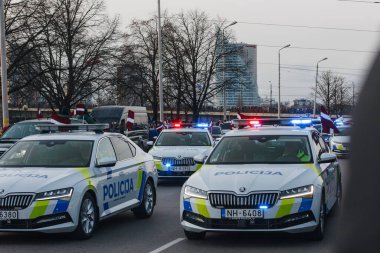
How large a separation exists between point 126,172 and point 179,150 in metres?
7.14

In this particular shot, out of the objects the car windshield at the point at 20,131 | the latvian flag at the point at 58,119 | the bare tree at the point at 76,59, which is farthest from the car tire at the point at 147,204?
the bare tree at the point at 76,59

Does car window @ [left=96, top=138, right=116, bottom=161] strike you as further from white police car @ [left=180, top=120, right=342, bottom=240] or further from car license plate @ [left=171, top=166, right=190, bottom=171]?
car license plate @ [left=171, top=166, right=190, bottom=171]

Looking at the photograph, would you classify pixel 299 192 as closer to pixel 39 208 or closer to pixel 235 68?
pixel 39 208

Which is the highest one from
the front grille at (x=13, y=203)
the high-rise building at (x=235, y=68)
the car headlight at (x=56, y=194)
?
the high-rise building at (x=235, y=68)

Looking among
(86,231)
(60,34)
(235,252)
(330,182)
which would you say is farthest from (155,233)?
(60,34)

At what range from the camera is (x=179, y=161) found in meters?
17.0

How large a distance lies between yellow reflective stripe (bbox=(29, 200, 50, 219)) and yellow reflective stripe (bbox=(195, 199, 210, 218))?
193 cm

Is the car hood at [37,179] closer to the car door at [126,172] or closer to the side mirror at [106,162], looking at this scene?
the side mirror at [106,162]

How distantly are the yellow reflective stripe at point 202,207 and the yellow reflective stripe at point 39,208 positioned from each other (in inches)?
76.1

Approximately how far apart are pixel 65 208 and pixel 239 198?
2.28 m

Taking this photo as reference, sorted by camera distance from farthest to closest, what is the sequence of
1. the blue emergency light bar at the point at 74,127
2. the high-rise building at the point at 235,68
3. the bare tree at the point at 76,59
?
the high-rise building at the point at 235,68 → the bare tree at the point at 76,59 → the blue emergency light bar at the point at 74,127

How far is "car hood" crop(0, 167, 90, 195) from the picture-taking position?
8438 millimetres

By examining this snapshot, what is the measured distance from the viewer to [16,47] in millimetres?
32969

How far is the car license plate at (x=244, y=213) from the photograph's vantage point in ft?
26.2
